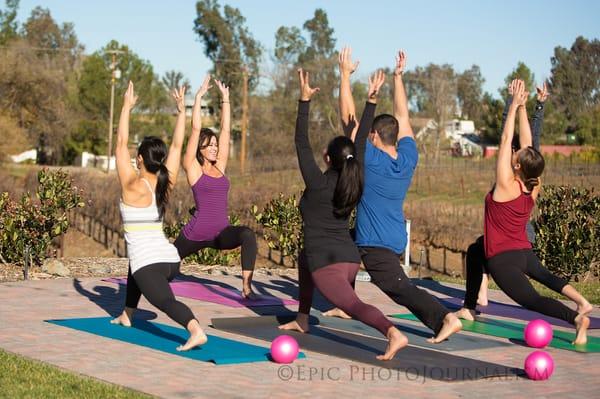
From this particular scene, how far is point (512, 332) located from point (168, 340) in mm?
3292

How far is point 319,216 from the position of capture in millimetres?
7543

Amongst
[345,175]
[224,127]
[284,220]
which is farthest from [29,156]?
[345,175]

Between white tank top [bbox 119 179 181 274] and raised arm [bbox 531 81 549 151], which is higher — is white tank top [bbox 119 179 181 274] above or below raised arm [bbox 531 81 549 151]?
below

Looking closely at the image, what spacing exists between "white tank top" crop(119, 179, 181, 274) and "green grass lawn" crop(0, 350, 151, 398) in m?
1.17

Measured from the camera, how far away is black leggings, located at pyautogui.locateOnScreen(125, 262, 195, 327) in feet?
24.0

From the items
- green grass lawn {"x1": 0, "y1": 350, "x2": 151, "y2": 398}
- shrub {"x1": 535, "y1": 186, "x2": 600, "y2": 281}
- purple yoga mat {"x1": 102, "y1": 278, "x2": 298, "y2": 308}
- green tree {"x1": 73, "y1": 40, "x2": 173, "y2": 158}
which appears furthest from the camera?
green tree {"x1": 73, "y1": 40, "x2": 173, "y2": 158}

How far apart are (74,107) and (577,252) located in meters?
60.5

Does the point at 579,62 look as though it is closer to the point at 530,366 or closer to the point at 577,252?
the point at 577,252

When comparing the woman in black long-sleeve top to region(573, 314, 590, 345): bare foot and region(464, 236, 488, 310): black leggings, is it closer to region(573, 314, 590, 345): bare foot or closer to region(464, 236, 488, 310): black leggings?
region(573, 314, 590, 345): bare foot

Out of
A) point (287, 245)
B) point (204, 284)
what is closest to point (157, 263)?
point (204, 284)

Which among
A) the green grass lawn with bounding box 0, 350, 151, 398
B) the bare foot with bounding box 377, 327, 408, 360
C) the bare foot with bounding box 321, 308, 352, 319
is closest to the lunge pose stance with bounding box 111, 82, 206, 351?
the green grass lawn with bounding box 0, 350, 151, 398

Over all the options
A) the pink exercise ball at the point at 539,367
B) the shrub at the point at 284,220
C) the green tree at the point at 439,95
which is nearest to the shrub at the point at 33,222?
the shrub at the point at 284,220

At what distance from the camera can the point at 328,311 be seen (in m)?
9.95

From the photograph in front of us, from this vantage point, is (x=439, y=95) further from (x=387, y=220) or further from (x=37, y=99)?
(x=387, y=220)
